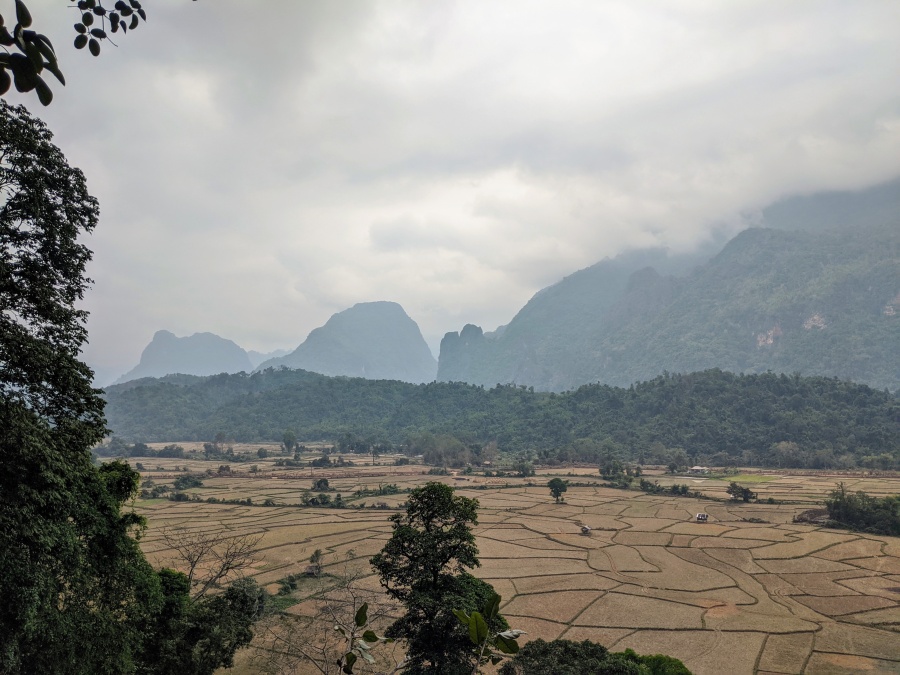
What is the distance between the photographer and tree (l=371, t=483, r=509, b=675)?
12.9 metres

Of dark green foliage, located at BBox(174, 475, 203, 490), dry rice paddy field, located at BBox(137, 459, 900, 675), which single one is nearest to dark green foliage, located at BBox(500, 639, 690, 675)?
dry rice paddy field, located at BBox(137, 459, 900, 675)

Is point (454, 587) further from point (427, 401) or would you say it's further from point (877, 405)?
point (427, 401)

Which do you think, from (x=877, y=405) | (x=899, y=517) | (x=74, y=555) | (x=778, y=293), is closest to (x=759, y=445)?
(x=877, y=405)

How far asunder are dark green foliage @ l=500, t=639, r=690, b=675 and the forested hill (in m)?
74.3

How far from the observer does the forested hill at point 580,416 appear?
272 ft

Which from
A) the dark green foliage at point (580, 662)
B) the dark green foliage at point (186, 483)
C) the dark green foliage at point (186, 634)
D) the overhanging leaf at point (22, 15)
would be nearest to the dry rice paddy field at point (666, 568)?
the dark green foliage at point (580, 662)

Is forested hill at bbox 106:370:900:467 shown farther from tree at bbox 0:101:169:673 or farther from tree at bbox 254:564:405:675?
tree at bbox 0:101:169:673

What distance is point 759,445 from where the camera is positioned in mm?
83750

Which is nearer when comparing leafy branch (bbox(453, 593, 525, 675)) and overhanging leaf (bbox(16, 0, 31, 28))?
overhanging leaf (bbox(16, 0, 31, 28))

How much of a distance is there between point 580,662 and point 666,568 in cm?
2047

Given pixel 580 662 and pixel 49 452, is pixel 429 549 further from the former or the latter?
pixel 49 452

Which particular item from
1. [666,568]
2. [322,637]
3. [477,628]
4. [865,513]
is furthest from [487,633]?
[865,513]

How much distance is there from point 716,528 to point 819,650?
2061 centimetres

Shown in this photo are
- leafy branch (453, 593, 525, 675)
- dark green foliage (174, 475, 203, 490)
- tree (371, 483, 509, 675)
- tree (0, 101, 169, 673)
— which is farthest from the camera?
dark green foliage (174, 475, 203, 490)
